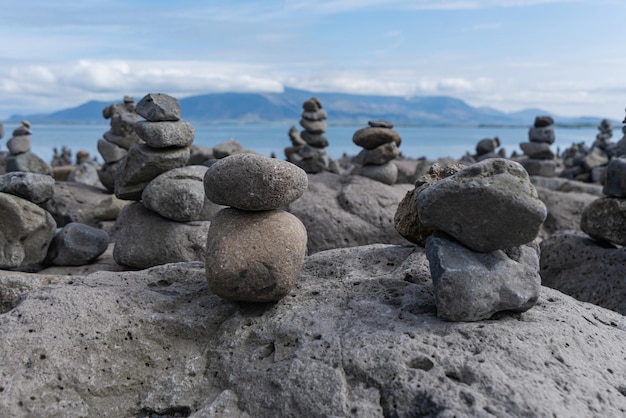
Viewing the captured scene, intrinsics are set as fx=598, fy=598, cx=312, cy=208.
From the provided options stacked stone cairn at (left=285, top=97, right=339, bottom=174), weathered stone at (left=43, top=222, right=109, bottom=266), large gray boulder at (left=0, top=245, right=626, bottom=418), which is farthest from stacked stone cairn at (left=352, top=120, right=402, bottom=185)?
large gray boulder at (left=0, top=245, right=626, bottom=418)

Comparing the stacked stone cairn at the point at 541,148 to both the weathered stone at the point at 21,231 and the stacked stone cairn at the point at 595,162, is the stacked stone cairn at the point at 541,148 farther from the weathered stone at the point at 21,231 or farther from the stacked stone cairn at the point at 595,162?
the weathered stone at the point at 21,231

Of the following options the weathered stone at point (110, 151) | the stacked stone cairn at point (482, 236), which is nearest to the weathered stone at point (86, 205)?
the weathered stone at point (110, 151)

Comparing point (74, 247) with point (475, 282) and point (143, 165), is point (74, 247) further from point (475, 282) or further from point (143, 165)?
point (475, 282)

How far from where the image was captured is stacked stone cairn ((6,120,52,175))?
37.1ft

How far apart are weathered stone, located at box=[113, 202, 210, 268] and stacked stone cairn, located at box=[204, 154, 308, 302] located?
8.80 ft

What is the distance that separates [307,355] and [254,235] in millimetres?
1140

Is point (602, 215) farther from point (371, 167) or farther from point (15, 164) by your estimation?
point (15, 164)

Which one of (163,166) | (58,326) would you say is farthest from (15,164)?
(58,326)

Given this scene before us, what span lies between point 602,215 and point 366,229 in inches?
145

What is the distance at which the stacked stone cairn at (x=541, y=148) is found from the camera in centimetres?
1544

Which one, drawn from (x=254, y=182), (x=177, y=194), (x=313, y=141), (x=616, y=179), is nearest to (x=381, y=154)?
(x=313, y=141)

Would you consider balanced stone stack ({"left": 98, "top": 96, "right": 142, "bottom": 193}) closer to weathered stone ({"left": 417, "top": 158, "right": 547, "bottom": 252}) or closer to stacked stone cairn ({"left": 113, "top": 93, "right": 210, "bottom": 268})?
stacked stone cairn ({"left": 113, "top": 93, "right": 210, "bottom": 268})

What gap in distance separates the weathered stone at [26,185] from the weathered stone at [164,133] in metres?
1.37

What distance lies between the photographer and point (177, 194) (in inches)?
292
